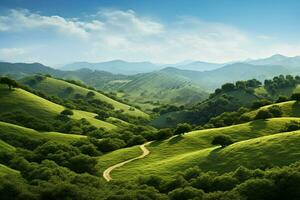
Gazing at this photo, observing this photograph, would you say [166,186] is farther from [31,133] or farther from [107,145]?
[31,133]

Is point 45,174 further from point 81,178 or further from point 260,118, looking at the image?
point 260,118

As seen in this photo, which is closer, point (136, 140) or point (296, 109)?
point (136, 140)

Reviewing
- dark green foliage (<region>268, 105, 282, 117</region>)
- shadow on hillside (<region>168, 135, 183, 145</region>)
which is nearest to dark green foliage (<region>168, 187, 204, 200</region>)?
shadow on hillside (<region>168, 135, 183, 145</region>)

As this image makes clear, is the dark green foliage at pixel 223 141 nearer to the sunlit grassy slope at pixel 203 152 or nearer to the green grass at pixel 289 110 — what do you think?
the sunlit grassy slope at pixel 203 152

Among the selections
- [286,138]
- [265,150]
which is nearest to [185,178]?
[265,150]

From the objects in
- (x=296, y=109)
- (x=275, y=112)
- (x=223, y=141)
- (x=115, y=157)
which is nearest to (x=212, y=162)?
(x=223, y=141)

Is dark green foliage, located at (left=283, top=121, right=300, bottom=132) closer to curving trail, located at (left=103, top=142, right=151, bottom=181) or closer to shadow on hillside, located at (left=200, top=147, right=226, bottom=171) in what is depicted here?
shadow on hillside, located at (left=200, top=147, right=226, bottom=171)

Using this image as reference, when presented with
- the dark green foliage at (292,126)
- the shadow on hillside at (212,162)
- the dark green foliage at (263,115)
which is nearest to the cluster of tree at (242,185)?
the shadow on hillside at (212,162)

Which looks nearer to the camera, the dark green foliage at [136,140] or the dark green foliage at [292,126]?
the dark green foliage at [292,126]

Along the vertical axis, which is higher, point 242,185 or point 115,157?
point 242,185
